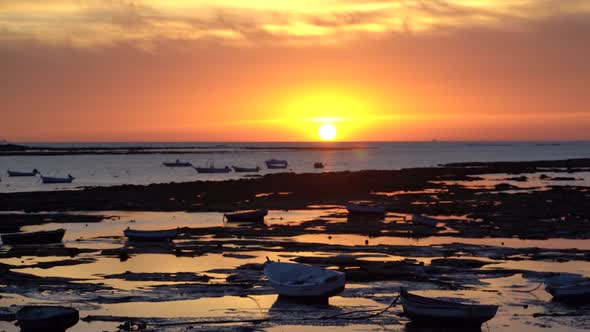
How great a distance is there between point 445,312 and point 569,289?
5057mm

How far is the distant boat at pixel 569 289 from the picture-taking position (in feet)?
79.8

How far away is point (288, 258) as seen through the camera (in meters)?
34.2

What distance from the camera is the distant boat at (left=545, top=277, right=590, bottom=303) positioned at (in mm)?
24328

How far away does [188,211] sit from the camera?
5784 centimetres

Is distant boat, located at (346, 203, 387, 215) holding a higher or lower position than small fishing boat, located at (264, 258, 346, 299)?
higher

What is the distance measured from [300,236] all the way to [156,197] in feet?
94.3

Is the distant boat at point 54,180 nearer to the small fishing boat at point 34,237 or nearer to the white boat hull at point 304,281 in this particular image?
the small fishing boat at point 34,237

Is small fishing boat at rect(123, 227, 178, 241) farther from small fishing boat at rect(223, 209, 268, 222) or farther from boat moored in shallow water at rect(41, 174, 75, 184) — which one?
boat moored in shallow water at rect(41, 174, 75, 184)

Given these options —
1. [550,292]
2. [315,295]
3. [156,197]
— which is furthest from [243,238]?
[156,197]

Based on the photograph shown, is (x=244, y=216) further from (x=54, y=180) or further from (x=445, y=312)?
(x=54, y=180)

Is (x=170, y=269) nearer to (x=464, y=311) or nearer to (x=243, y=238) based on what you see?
(x=243, y=238)

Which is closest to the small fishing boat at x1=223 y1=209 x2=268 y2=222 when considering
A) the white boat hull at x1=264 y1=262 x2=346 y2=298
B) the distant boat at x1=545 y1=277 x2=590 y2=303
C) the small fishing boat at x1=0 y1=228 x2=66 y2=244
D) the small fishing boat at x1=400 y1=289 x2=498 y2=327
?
the small fishing boat at x1=0 y1=228 x2=66 y2=244

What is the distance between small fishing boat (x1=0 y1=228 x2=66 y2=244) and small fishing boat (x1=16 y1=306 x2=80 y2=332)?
1897 centimetres

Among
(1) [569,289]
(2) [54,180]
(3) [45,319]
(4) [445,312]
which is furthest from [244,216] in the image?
(2) [54,180]
